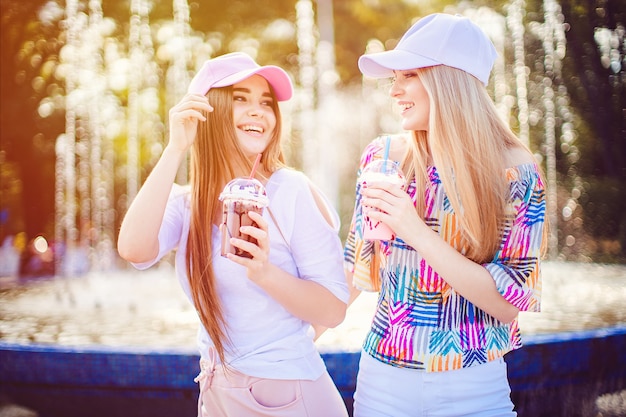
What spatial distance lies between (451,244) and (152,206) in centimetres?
102

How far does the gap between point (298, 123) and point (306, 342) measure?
16297mm

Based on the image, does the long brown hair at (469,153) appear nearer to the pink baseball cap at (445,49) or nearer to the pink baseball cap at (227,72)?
the pink baseball cap at (445,49)

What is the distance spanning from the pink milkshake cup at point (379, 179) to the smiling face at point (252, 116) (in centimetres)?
52

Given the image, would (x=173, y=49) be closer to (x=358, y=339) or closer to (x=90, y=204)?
(x=90, y=204)

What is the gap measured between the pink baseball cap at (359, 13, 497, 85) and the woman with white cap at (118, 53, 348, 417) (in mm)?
553

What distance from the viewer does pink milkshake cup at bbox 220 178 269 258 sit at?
2041 millimetres

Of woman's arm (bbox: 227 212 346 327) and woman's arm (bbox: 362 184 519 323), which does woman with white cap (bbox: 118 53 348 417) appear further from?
woman's arm (bbox: 362 184 519 323)

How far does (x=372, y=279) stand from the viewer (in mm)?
2129

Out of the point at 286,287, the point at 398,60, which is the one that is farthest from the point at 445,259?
the point at 398,60

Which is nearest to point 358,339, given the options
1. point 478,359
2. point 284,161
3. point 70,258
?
point 284,161

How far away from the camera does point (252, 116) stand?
2385 mm

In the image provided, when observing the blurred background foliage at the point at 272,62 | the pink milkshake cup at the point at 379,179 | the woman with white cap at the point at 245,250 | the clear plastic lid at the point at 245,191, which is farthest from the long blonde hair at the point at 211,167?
the blurred background foliage at the point at 272,62

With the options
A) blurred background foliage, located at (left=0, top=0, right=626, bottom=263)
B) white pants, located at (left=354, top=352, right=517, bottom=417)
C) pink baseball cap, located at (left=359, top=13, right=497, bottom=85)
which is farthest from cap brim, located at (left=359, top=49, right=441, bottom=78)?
blurred background foliage, located at (left=0, top=0, right=626, bottom=263)

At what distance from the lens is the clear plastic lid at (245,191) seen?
2.04 metres
